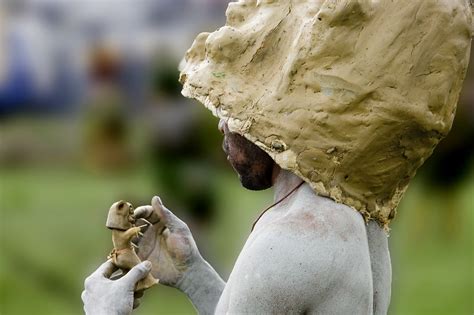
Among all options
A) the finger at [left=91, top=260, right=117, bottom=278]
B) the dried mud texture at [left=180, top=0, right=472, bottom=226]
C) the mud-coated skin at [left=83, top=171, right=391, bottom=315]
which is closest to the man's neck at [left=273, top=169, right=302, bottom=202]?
the mud-coated skin at [left=83, top=171, right=391, bottom=315]

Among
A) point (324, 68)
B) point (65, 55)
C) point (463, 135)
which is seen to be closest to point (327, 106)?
point (324, 68)

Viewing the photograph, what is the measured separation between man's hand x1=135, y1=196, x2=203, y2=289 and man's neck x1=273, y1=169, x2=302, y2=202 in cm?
49

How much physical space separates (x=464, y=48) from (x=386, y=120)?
375 mm

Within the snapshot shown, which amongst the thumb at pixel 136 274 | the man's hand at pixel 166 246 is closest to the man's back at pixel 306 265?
the thumb at pixel 136 274

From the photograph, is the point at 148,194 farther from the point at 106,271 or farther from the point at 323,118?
the point at 323,118

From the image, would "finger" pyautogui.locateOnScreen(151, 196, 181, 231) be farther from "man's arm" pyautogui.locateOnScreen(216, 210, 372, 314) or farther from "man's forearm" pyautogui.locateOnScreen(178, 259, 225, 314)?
"man's arm" pyautogui.locateOnScreen(216, 210, 372, 314)

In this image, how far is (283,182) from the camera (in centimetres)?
454

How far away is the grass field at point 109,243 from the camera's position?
526 inches

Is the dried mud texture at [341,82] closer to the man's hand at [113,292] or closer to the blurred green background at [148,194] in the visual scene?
the man's hand at [113,292]

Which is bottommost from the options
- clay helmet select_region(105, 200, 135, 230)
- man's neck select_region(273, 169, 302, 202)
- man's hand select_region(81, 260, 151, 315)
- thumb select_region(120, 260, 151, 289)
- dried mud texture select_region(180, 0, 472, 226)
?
man's hand select_region(81, 260, 151, 315)

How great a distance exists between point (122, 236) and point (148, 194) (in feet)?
34.3

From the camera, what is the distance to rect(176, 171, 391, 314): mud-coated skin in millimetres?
4250

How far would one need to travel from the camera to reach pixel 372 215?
15.0 ft

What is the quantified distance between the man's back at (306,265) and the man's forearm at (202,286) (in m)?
0.51
